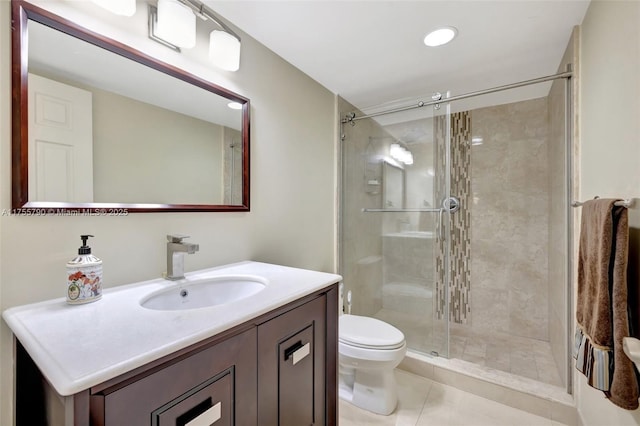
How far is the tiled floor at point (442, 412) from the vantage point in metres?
1.54

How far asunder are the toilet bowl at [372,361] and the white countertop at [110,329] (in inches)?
30.0

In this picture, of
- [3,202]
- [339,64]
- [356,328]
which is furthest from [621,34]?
[3,202]

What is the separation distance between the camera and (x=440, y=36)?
62.0 inches

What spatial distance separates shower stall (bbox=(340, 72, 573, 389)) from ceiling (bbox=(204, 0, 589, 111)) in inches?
11.2

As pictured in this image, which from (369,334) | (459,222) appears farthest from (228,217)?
(459,222)

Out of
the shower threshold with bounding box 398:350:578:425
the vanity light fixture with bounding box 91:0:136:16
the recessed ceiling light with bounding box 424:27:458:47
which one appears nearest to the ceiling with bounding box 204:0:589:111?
the recessed ceiling light with bounding box 424:27:458:47

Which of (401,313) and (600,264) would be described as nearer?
(600,264)

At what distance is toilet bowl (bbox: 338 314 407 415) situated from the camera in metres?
1.54

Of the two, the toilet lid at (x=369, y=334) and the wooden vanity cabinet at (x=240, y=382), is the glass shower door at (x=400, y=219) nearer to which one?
the toilet lid at (x=369, y=334)

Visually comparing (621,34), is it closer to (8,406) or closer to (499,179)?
(499,179)

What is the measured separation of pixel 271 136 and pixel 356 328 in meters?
1.32

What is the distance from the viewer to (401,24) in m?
1.48

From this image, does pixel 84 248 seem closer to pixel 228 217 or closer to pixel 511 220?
pixel 228 217

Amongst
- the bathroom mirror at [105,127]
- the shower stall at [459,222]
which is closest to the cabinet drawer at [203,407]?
the bathroom mirror at [105,127]
